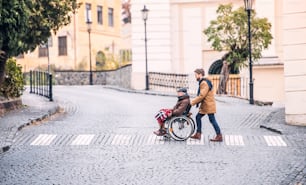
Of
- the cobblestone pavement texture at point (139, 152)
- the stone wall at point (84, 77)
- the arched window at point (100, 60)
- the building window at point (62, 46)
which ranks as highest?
the building window at point (62, 46)

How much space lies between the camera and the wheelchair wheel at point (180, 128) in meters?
15.5

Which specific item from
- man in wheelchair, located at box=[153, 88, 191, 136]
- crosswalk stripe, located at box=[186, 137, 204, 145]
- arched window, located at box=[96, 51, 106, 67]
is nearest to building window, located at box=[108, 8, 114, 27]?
arched window, located at box=[96, 51, 106, 67]

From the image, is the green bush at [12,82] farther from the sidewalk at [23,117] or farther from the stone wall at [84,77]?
the stone wall at [84,77]

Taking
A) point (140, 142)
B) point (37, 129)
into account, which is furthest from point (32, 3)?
point (140, 142)

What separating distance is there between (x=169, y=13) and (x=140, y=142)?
23.2 metres

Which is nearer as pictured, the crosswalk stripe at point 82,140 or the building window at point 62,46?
the crosswalk stripe at point 82,140

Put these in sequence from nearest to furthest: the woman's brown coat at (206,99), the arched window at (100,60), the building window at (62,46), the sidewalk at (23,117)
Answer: the woman's brown coat at (206,99) → the sidewalk at (23,117) → the arched window at (100,60) → the building window at (62,46)

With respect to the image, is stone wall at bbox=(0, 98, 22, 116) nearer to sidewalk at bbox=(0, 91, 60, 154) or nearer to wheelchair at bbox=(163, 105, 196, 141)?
sidewalk at bbox=(0, 91, 60, 154)

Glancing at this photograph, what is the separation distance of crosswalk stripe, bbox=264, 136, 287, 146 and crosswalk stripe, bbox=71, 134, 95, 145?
3898 mm

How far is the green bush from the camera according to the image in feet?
75.0

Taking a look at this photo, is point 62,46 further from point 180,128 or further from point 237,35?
point 180,128

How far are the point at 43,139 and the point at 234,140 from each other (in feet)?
13.9

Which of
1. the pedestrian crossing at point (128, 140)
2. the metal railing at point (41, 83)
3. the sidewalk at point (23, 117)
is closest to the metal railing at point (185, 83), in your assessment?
the metal railing at point (41, 83)

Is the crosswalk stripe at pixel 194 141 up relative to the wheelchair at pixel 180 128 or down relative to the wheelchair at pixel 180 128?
down
